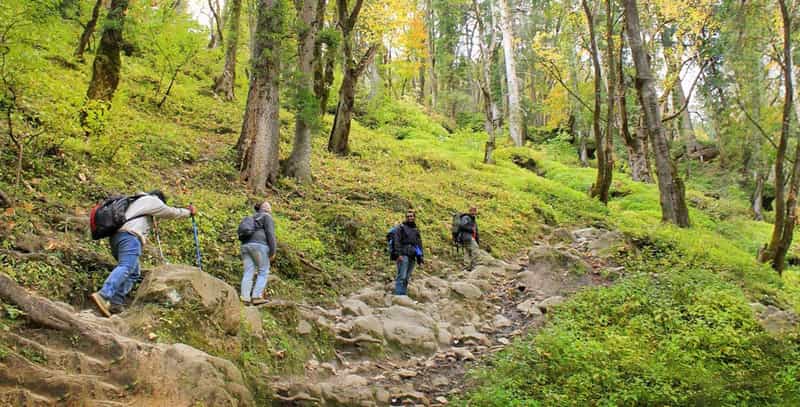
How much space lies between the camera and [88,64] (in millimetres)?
15461

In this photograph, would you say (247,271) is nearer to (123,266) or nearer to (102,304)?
(123,266)

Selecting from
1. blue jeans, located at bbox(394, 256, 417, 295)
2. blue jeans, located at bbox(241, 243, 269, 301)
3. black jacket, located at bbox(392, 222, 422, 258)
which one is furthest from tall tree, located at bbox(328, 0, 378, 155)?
blue jeans, located at bbox(241, 243, 269, 301)

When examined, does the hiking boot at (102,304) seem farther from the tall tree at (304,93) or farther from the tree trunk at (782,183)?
the tree trunk at (782,183)

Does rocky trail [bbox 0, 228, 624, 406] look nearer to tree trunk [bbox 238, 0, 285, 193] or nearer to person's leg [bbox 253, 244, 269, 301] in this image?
person's leg [bbox 253, 244, 269, 301]

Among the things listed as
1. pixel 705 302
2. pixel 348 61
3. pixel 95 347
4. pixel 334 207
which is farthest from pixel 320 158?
pixel 95 347

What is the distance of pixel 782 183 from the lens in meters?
12.0

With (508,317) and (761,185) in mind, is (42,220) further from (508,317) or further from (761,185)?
(761,185)

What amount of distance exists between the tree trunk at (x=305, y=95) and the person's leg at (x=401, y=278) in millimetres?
4774

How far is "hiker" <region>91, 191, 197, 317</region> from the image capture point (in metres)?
5.27

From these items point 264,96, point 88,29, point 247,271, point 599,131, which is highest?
point 88,29

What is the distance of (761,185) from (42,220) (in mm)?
29540

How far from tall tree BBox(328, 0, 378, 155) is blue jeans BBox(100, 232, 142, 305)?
9.76 metres

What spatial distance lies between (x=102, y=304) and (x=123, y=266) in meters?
0.48

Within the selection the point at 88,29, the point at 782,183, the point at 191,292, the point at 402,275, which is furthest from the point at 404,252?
the point at 88,29
